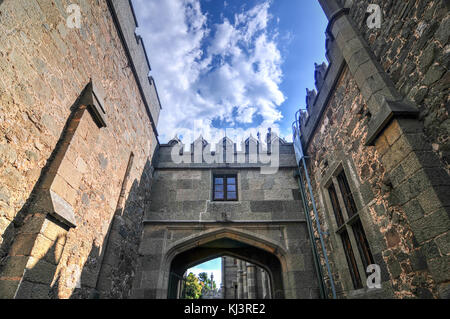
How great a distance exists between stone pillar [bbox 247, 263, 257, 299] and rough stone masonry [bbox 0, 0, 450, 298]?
5.89 m

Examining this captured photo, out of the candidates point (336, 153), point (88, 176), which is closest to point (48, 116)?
point (88, 176)

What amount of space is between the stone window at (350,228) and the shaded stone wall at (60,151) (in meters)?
4.27

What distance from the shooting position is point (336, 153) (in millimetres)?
4527

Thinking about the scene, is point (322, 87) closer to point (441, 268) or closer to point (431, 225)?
point (431, 225)

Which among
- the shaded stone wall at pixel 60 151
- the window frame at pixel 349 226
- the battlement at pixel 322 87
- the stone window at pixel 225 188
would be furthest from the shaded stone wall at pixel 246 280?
the shaded stone wall at pixel 60 151

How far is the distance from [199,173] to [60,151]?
4216 millimetres

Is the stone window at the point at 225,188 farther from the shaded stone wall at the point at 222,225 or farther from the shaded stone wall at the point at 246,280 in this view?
the shaded stone wall at the point at 246,280

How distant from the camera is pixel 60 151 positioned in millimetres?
2787

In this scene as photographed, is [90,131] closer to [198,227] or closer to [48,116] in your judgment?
[48,116]

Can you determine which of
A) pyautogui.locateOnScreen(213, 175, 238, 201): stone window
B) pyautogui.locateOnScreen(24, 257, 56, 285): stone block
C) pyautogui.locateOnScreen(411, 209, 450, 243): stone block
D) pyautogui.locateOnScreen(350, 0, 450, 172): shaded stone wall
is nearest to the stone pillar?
pyautogui.locateOnScreen(213, 175, 238, 201): stone window

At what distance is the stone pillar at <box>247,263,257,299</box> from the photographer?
11680 mm

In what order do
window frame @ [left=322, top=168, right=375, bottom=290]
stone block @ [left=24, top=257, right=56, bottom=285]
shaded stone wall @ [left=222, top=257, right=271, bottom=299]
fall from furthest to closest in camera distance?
1. shaded stone wall @ [left=222, top=257, right=271, bottom=299]
2. window frame @ [left=322, top=168, right=375, bottom=290]
3. stone block @ [left=24, top=257, right=56, bottom=285]

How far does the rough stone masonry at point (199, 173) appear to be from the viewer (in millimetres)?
2232

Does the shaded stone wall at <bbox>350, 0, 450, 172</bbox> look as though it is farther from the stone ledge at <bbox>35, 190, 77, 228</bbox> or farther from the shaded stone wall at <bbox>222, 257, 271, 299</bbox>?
the shaded stone wall at <bbox>222, 257, 271, 299</bbox>
